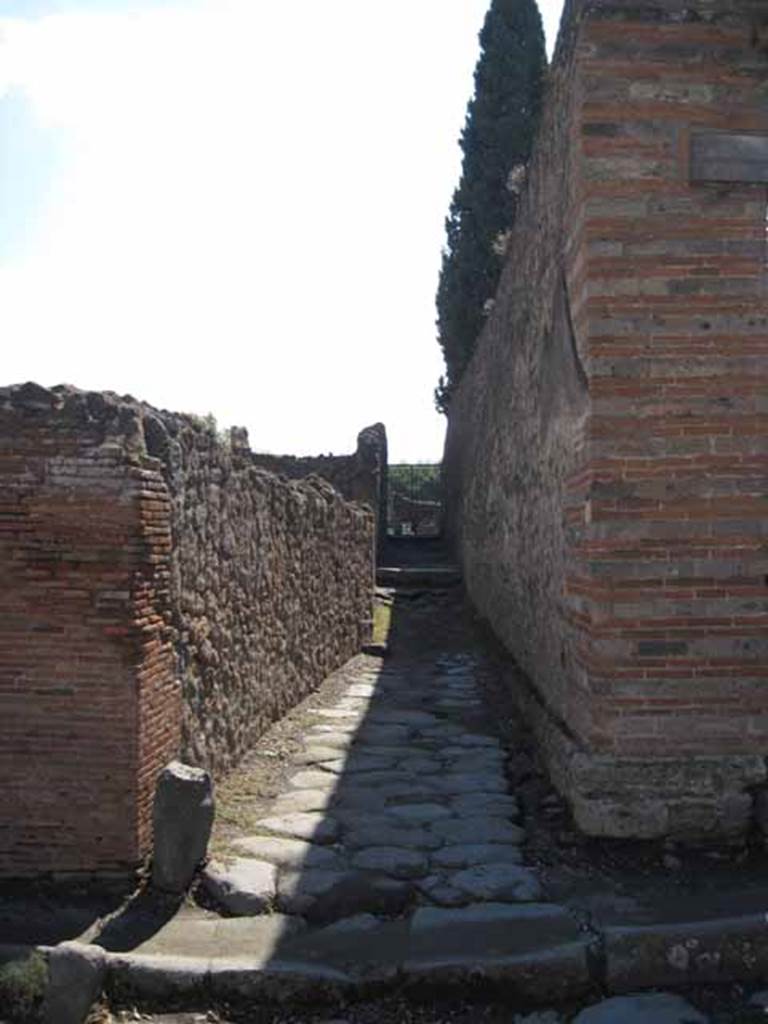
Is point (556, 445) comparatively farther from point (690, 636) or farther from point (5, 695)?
point (5, 695)

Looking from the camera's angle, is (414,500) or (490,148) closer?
(490,148)

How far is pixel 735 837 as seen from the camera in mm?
4797

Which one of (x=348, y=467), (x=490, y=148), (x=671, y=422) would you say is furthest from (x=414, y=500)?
(x=671, y=422)

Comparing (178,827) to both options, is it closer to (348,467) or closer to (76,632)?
(76,632)

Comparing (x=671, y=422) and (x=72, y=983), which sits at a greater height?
(x=671, y=422)

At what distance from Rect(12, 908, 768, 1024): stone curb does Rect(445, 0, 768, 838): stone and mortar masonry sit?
1022 millimetres

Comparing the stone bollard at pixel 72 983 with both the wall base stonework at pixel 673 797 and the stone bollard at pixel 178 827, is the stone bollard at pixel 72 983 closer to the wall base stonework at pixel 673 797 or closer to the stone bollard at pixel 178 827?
the stone bollard at pixel 178 827

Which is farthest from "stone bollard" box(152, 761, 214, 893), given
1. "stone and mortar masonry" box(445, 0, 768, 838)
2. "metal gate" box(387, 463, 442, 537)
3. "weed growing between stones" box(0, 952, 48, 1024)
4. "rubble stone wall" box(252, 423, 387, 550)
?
"metal gate" box(387, 463, 442, 537)

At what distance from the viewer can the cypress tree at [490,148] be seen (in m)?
23.0

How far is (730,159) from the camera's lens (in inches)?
193

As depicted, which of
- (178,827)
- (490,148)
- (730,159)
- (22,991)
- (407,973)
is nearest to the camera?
(22,991)

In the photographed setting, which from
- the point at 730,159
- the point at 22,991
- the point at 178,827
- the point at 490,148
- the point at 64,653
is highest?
the point at 490,148

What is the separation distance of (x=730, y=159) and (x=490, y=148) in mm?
19403

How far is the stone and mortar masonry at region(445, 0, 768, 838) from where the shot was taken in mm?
4859
